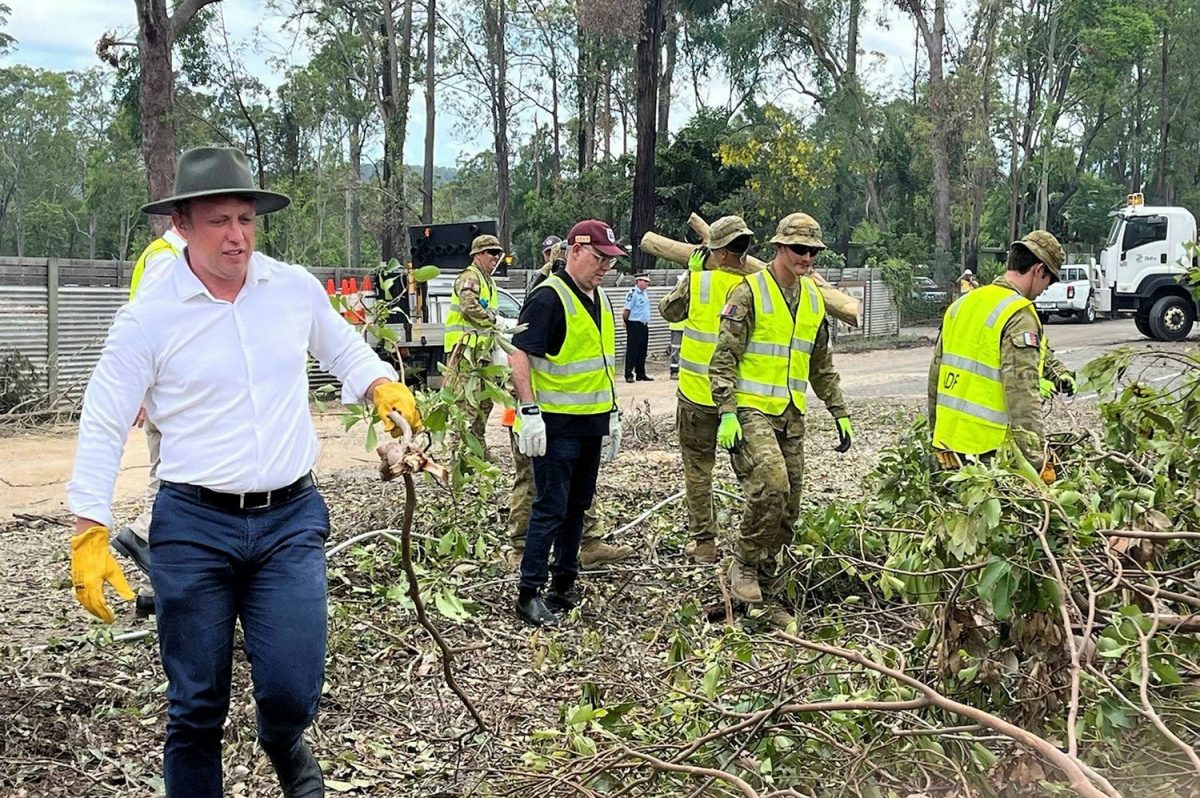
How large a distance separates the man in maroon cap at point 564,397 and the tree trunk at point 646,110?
20082 mm

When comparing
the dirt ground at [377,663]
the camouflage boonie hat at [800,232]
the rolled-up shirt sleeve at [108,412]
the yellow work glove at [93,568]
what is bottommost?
the dirt ground at [377,663]

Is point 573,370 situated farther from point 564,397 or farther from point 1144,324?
point 1144,324

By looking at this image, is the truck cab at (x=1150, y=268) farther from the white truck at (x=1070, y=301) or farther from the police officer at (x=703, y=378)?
the police officer at (x=703, y=378)

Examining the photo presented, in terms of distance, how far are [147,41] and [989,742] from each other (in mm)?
15674

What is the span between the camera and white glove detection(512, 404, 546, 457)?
502 centimetres

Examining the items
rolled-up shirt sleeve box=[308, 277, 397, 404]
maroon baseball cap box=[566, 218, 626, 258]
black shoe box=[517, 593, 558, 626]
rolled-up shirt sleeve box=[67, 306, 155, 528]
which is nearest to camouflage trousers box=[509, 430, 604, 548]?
black shoe box=[517, 593, 558, 626]

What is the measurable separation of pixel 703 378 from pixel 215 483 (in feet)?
11.8

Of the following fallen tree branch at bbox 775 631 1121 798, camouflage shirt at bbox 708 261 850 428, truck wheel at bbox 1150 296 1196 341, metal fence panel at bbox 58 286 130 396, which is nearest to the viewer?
fallen tree branch at bbox 775 631 1121 798

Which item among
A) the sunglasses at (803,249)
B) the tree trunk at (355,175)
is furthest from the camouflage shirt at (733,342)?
the tree trunk at (355,175)

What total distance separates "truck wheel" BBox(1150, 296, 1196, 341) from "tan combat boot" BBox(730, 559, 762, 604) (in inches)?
782

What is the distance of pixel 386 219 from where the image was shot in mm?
34219

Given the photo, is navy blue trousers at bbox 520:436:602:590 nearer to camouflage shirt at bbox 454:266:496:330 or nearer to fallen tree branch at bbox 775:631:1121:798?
camouflage shirt at bbox 454:266:496:330

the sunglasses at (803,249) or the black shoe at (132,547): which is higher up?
the sunglasses at (803,249)

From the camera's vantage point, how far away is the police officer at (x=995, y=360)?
4.81 meters
